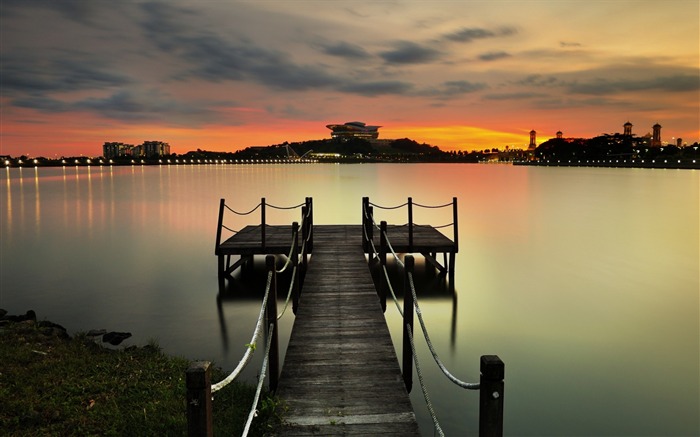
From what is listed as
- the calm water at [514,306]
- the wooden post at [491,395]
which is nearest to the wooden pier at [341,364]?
the calm water at [514,306]

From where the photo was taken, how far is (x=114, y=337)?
13.4 m

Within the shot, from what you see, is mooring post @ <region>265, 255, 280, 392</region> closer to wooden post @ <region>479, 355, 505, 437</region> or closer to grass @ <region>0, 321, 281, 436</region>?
grass @ <region>0, 321, 281, 436</region>

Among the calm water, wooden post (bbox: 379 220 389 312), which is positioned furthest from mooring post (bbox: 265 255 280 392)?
wooden post (bbox: 379 220 389 312)

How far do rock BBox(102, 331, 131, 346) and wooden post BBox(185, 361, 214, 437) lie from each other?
10.7 metres

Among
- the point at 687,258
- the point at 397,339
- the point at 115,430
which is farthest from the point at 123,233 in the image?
the point at 687,258

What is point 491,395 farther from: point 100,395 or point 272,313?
point 100,395

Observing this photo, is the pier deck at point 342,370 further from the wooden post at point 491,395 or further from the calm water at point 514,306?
the wooden post at point 491,395

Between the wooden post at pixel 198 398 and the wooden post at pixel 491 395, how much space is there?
2155 mm

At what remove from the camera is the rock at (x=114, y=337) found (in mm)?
13250

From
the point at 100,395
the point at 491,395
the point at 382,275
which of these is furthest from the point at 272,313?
the point at 382,275

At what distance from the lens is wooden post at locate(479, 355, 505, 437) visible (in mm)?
3893

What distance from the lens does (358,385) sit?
742 cm

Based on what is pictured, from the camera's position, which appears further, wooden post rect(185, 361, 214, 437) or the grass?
the grass

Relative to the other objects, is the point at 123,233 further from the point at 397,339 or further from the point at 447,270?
the point at 397,339
